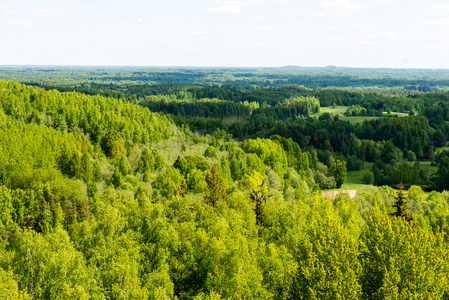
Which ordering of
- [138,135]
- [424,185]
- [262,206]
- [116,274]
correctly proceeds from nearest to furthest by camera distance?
[116,274] < [262,206] < [138,135] < [424,185]

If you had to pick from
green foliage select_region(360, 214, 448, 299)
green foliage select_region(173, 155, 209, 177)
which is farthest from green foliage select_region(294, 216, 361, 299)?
green foliage select_region(173, 155, 209, 177)

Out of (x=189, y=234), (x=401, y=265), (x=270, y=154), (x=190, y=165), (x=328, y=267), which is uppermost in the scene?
(x=401, y=265)

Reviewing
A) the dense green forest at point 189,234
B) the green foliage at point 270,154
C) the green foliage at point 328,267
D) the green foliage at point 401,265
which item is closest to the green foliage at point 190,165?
the dense green forest at point 189,234

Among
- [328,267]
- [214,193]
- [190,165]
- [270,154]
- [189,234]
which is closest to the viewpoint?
[328,267]

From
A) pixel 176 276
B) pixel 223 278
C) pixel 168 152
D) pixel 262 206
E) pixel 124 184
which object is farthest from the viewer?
pixel 168 152

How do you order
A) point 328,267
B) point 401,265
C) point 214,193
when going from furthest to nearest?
1. point 214,193
2. point 328,267
3. point 401,265

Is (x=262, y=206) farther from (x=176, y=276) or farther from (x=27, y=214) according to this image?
(x=27, y=214)

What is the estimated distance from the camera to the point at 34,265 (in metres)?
39.7

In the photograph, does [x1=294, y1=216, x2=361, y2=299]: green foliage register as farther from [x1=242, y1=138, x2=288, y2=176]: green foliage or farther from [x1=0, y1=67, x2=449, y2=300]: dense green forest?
[x1=242, y1=138, x2=288, y2=176]: green foliage

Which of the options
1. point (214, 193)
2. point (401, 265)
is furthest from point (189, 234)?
point (214, 193)

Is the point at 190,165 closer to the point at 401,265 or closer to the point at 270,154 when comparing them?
the point at 270,154

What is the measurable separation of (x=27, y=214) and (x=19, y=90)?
99176 mm

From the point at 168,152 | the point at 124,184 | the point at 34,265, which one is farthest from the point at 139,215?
the point at 168,152

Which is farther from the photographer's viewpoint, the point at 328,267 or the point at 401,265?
the point at 328,267
